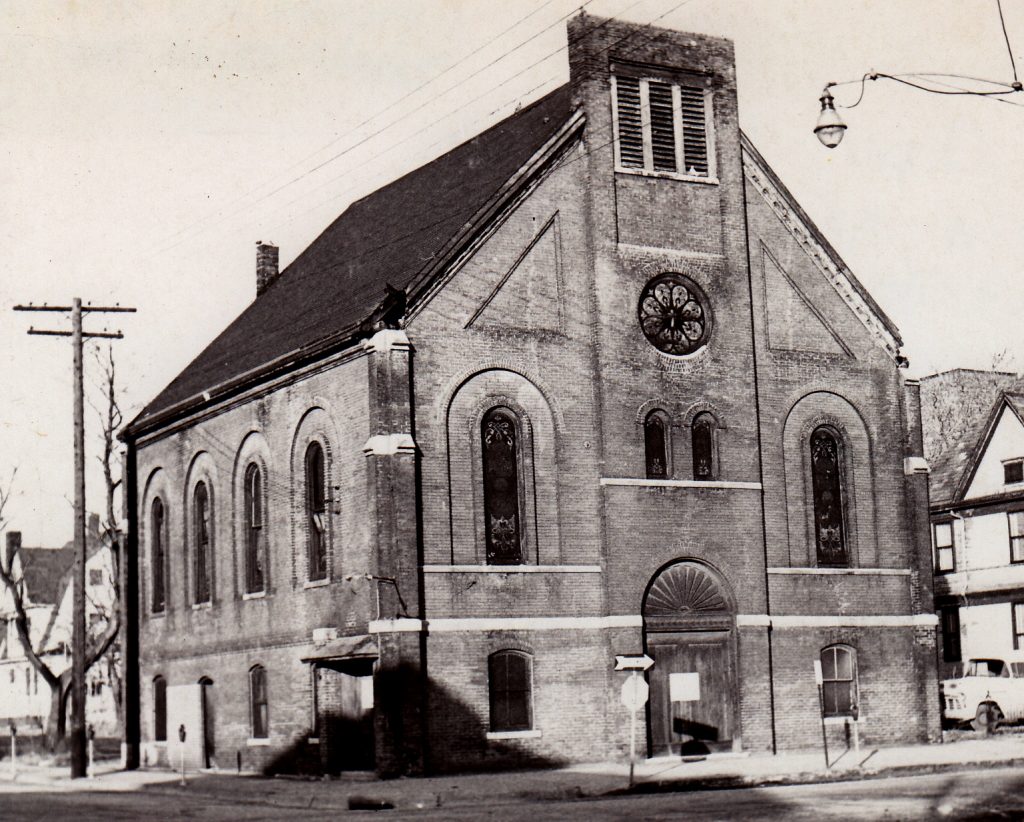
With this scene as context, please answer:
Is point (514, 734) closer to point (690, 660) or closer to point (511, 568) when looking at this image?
point (511, 568)

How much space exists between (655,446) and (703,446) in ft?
3.92

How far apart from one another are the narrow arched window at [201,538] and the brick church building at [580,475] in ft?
4.05

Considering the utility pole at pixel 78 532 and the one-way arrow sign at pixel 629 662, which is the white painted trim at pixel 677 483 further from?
the utility pole at pixel 78 532

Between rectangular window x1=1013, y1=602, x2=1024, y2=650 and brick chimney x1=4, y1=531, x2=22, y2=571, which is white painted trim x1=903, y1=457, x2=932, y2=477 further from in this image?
brick chimney x1=4, y1=531, x2=22, y2=571

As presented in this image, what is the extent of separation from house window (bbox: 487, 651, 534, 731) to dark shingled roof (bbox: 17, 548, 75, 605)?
231 ft

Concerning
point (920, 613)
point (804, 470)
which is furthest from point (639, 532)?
point (920, 613)

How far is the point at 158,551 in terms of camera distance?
139 ft

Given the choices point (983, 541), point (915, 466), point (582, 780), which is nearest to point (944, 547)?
point (983, 541)

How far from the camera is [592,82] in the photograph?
3388 cm

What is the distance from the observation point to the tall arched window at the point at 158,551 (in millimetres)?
42062

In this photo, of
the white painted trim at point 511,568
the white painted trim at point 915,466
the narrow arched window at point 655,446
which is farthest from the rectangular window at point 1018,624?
the white painted trim at point 511,568

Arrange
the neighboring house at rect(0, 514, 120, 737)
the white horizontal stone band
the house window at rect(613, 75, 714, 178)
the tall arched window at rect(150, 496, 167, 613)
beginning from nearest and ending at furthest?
1. the white horizontal stone band
2. the house window at rect(613, 75, 714, 178)
3. the tall arched window at rect(150, 496, 167, 613)
4. the neighboring house at rect(0, 514, 120, 737)

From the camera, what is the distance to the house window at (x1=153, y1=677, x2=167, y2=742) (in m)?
40.7

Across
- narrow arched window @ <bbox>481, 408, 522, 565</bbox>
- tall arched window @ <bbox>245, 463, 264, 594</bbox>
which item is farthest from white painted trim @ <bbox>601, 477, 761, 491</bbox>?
tall arched window @ <bbox>245, 463, 264, 594</bbox>
